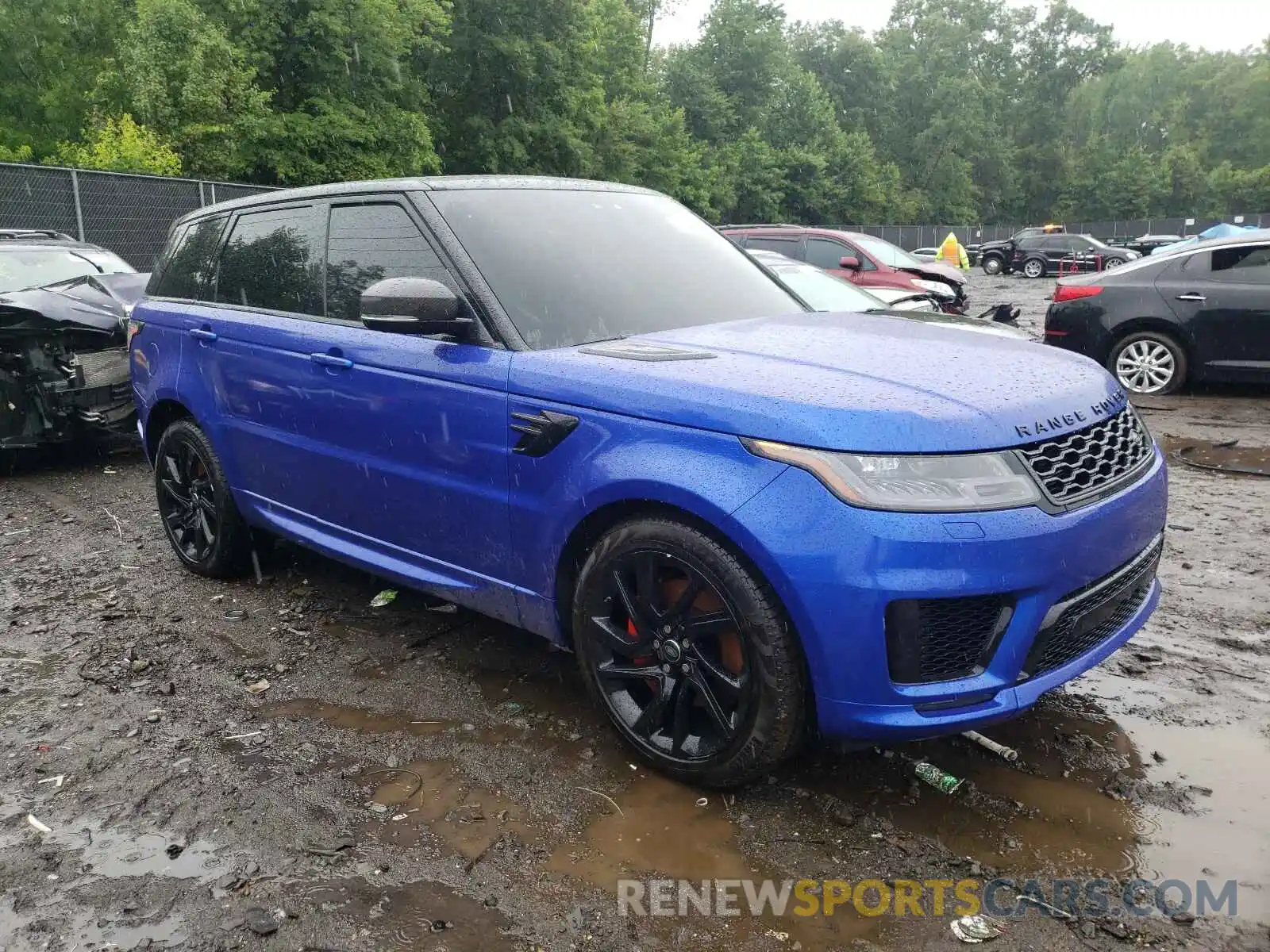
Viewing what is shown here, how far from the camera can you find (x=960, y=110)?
81.4 metres

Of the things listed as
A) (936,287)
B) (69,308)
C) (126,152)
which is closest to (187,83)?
(126,152)

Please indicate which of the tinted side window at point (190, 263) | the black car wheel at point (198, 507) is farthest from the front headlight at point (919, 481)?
the tinted side window at point (190, 263)

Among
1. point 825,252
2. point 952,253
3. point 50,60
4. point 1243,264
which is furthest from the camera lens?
point 50,60

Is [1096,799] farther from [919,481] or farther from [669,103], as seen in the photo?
[669,103]

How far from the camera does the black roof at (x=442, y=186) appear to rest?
12.0 ft

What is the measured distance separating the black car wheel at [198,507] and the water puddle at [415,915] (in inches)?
101

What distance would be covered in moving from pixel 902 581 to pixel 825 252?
12779 millimetres

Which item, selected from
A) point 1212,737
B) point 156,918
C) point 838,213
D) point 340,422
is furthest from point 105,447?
point 838,213

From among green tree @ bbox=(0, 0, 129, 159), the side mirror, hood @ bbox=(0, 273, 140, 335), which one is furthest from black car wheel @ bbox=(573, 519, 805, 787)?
green tree @ bbox=(0, 0, 129, 159)

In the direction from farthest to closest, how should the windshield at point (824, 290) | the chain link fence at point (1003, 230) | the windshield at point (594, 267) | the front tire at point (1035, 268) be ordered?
the chain link fence at point (1003, 230) < the front tire at point (1035, 268) < the windshield at point (824, 290) < the windshield at point (594, 267)

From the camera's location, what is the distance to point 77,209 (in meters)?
14.6

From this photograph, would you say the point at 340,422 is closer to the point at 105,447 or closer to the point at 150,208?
the point at 105,447

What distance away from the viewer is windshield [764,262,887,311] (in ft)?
23.3

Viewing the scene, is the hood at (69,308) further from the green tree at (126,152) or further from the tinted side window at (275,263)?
the green tree at (126,152)
